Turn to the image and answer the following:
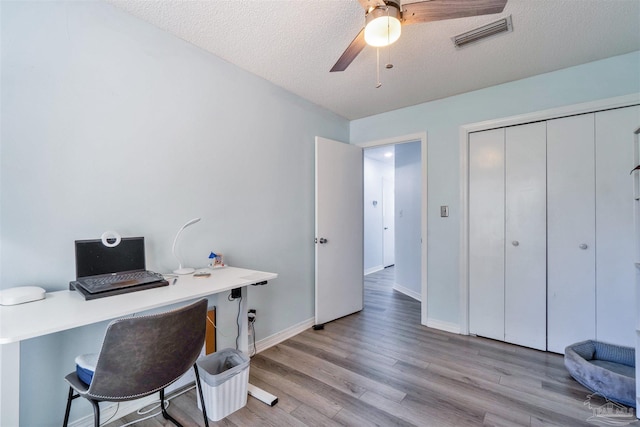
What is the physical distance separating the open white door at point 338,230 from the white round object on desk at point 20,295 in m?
2.16

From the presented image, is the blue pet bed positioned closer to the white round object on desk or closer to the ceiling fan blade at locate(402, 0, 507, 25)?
the ceiling fan blade at locate(402, 0, 507, 25)

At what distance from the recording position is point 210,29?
190cm

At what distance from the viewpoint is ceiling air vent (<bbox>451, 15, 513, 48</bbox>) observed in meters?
1.85

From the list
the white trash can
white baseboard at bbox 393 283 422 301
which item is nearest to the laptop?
the white trash can

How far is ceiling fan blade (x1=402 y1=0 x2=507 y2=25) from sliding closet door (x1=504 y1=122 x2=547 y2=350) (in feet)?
5.47

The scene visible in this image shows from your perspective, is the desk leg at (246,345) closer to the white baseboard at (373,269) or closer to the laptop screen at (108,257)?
the laptop screen at (108,257)

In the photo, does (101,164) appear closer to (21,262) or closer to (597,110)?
(21,262)

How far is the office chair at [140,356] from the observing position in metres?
1.08

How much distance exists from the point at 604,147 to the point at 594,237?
2.37ft

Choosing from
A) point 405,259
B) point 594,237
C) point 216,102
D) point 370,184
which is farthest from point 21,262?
point 370,184

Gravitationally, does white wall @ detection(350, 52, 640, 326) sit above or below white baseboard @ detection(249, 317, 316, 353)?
above

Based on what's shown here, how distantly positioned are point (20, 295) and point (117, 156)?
847 mm

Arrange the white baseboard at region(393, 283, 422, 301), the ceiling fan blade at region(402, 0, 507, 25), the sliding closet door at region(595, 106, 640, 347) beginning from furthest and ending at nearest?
1. the white baseboard at region(393, 283, 422, 301)
2. the sliding closet door at region(595, 106, 640, 347)
3. the ceiling fan blade at region(402, 0, 507, 25)

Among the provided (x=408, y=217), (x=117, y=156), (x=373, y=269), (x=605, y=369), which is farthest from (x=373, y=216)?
(x=117, y=156)
